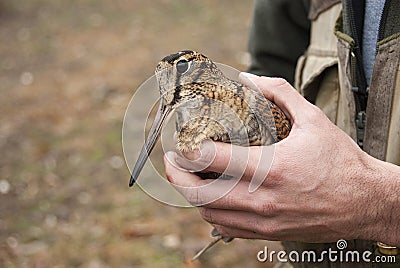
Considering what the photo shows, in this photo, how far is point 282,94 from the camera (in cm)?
159

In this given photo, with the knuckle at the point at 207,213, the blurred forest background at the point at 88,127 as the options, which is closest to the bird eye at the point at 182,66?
the knuckle at the point at 207,213

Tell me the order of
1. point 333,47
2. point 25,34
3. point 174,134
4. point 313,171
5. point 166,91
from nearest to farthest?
point 313,171 → point 166,91 → point 174,134 → point 333,47 → point 25,34

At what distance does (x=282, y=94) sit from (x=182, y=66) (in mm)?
264

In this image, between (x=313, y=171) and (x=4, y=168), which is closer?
(x=313, y=171)

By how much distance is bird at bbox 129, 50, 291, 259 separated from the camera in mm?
1551

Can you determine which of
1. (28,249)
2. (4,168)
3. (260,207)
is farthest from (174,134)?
(4,168)

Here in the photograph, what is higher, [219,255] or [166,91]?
[166,91]

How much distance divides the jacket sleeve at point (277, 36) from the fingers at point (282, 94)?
832 mm

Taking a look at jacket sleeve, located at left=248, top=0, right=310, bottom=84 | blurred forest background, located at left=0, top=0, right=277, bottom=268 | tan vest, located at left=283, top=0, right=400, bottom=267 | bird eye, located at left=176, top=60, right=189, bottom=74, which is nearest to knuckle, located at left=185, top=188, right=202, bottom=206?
bird eye, located at left=176, top=60, right=189, bottom=74

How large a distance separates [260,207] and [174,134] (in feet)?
1.14

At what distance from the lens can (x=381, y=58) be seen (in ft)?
5.34

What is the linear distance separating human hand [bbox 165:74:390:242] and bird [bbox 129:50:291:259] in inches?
2.7

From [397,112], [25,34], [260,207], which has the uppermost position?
[397,112]

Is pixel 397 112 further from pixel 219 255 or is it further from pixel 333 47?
pixel 219 255
